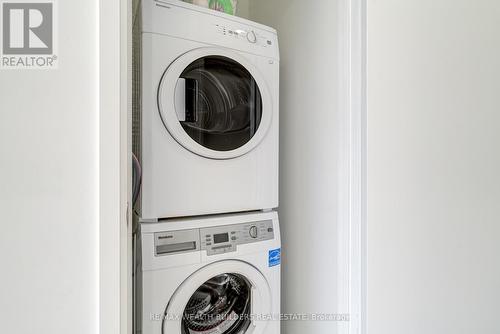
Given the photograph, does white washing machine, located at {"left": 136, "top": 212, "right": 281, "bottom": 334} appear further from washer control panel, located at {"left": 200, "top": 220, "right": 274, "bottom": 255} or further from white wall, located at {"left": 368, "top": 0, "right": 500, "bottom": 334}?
white wall, located at {"left": 368, "top": 0, "right": 500, "bottom": 334}

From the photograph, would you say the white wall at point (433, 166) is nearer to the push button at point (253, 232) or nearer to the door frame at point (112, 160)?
the push button at point (253, 232)

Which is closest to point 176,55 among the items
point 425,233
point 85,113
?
point 85,113

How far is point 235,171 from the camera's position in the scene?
1.29m

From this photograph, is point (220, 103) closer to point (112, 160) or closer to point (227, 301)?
point (112, 160)

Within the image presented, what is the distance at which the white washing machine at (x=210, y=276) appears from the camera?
110 centimetres

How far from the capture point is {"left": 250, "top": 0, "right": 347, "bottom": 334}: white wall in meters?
1.37

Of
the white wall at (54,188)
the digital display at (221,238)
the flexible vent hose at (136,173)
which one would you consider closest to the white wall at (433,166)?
the digital display at (221,238)

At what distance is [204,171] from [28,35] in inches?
26.2

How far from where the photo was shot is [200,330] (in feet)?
4.19

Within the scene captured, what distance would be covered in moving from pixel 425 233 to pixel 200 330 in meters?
1.01

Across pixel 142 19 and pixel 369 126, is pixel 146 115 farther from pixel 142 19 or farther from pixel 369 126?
pixel 369 126

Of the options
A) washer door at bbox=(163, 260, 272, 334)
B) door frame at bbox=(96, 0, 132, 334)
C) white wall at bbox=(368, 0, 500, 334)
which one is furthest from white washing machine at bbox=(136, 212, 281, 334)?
white wall at bbox=(368, 0, 500, 334)

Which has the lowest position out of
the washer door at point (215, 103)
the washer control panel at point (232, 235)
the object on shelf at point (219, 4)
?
the washer control panel at point (232, 235)

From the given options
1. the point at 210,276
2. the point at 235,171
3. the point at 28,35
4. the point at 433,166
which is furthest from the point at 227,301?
the point at 28,35
